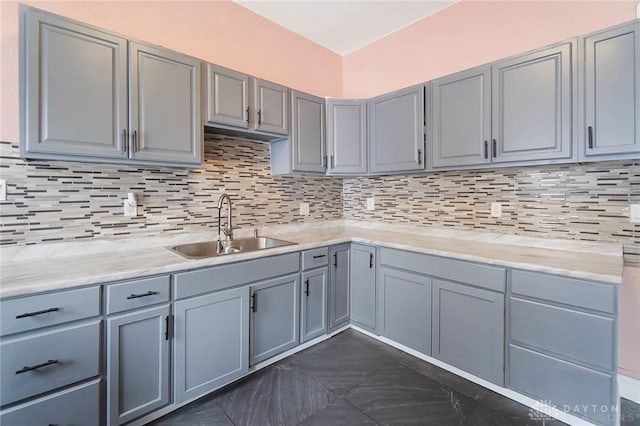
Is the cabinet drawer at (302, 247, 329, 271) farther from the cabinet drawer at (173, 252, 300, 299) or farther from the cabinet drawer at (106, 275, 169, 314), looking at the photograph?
the cabinet drawer at (106, 275, 169, 314)

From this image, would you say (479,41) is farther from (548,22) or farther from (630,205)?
(630,205)

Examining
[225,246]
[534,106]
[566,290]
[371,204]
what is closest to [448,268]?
[566,290]

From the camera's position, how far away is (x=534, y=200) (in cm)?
207

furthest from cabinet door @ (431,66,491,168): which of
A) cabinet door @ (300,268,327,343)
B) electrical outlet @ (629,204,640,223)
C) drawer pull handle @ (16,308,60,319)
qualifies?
drawer pull handle @ (16,308,60,319)

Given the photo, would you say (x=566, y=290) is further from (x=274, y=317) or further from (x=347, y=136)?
(x=347, y=136)

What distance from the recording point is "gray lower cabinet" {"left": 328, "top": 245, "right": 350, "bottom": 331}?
246 cm

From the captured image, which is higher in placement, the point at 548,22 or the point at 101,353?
the point at 548,22

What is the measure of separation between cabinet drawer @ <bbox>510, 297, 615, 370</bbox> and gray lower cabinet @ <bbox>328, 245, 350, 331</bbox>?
50.2 inches

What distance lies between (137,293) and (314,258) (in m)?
1.23

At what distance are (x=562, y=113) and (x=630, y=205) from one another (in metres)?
0.70

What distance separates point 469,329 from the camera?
1.88 m

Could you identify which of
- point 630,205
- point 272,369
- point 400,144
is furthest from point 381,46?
point 272,369

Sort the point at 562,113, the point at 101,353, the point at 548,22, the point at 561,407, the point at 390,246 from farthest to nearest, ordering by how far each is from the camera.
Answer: the point at 390,246 < the point at 548,22 < the point at 562,113 < the point at 561,407 < the point at 101,353

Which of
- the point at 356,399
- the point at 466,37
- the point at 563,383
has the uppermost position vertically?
the point at 466,37
